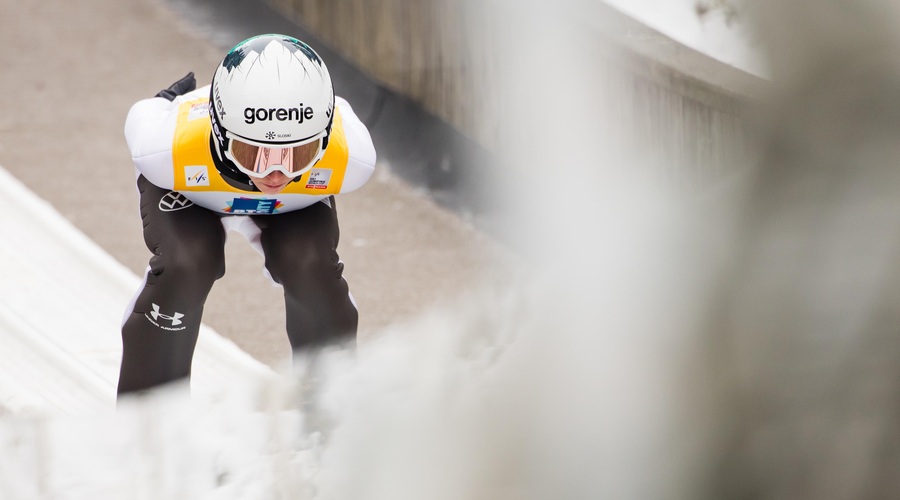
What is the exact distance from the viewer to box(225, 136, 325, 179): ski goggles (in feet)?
4.41

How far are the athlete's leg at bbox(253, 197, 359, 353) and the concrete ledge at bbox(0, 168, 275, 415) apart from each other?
0.83 feet

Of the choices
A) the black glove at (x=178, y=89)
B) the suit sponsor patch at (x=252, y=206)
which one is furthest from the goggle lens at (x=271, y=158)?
the black glove at (x=178, y=89)

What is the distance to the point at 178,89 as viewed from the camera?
1.68 metres

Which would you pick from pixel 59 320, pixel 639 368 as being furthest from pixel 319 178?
pixel 639 368

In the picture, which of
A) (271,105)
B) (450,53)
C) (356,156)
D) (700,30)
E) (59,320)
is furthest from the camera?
(450,53)

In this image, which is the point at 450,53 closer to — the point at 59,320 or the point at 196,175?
the point at 59,320

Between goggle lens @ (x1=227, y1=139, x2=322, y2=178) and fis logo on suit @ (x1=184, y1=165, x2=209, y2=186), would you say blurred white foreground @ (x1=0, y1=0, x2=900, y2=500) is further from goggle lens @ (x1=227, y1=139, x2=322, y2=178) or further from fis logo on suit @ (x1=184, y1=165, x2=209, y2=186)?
fis logo on suit @ (x1=184, y1=165, x2=209, y2=186)

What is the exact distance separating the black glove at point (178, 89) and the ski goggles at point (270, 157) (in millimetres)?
327

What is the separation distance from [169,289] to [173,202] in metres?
0.14

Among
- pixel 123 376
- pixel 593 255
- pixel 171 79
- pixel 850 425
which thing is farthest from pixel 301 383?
pixel 171 79

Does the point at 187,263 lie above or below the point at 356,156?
below

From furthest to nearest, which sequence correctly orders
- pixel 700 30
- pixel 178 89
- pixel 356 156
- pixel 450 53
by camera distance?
pixel 450 53 → pixel 178 89 → pixel 356 156 → pixel 700 30

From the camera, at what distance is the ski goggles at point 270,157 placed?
1343mm

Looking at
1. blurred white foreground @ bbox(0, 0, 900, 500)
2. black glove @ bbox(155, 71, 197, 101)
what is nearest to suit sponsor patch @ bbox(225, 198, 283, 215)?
black glove @ bbox(155, 71, 197, 101)
